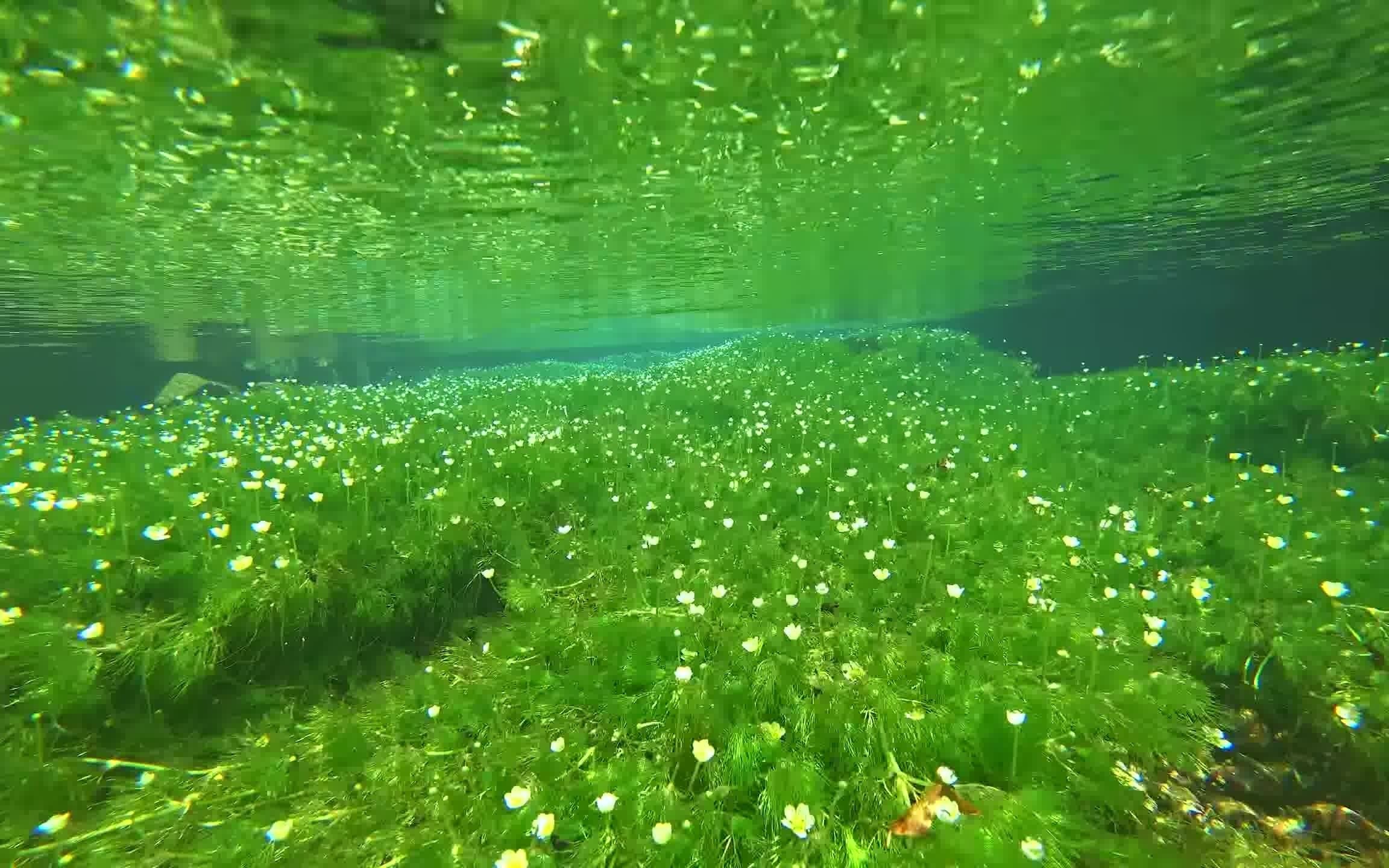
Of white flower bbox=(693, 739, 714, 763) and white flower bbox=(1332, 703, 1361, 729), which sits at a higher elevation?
white flower bbox=(693, 739, 714, 763)

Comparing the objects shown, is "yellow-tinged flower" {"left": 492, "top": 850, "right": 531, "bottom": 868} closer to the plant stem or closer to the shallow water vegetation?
the shallow water vegetation

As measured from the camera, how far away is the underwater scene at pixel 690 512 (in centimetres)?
346

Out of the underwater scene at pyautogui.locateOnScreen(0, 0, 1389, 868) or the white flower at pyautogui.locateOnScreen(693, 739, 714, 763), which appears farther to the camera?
the underwater scene at pyautogui.locateOnScreen(0, 0, 1389, 868)

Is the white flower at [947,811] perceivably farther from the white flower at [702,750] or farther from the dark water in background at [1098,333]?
the dark water in background at [1098,333]

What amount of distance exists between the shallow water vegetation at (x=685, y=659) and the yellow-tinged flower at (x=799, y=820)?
0.02 metres

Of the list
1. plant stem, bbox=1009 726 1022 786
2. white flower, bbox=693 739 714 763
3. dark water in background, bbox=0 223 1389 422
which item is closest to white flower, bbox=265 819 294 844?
white flower, bbox=693 739 714 763

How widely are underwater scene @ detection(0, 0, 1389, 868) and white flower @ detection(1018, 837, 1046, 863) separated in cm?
3

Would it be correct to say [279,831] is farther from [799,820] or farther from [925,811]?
[925,811]

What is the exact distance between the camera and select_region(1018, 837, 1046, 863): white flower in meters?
2.65

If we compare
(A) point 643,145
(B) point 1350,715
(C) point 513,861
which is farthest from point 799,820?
(A) point 643,145

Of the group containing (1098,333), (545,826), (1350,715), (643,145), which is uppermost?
(643,145)

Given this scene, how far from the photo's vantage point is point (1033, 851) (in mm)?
2666

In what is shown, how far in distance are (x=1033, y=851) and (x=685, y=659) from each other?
8.11 ft

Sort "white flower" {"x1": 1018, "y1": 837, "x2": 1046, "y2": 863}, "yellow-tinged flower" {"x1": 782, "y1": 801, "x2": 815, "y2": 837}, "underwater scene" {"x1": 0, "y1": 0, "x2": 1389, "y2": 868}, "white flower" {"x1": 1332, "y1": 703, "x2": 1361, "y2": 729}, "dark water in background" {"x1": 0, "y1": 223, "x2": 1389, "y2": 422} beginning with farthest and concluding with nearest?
"dark water in background" {"x1": 0, "y1": 223, "x2": 1389, "y2": 422} → "white flower" {"x1": 1332, "y1": 703, "x2": 1361, "y2": 729} → "underwater scene" {"x1": 0, "y1": 0, "x2": 1389, "y2": 868} → "yellow-tinged flower" {"x1": 782, "y1": 801, "x2": 815, "y2": 837} → "white flower" {"x1": 1018, "y1": 837, "x2": 1046, "y2": 863}
